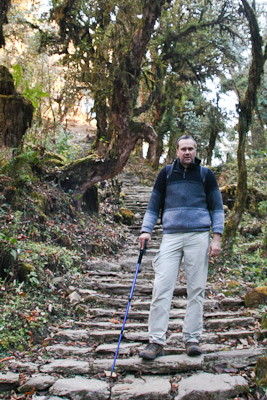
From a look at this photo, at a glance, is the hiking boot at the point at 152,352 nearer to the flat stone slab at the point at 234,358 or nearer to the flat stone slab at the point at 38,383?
the flat stone slab at the point at 234,358

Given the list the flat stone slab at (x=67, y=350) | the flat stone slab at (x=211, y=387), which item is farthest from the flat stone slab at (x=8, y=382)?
the flat stone slab at (x=211, y=387)

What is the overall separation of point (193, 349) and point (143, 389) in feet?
2.29

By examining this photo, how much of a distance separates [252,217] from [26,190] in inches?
322

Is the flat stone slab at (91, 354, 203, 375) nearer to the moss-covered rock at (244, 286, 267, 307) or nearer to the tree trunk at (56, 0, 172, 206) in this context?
the moss-covered rock at (244, 286, 267, 307)

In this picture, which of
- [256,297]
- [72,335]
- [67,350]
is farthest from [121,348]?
[256,297]

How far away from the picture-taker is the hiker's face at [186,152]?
3.56 m

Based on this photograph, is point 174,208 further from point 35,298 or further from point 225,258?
point 225,258

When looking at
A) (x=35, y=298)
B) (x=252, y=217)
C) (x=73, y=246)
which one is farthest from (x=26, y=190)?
(x=252, y=217)

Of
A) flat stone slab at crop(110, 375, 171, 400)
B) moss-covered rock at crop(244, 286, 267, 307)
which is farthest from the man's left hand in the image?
moss-covered rock at crop(244, 286, 267, 307)

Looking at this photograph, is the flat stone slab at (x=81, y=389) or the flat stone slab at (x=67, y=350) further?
the flat stone slab at (x=67, y=350)

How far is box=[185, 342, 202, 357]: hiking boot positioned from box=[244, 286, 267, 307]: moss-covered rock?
2.17 meters

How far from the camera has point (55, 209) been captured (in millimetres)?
7559

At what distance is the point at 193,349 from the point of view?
10.8ft

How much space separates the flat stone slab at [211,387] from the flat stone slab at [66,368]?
0.98 metres
